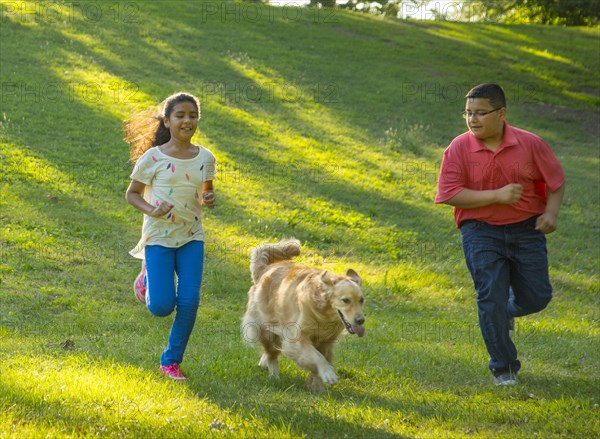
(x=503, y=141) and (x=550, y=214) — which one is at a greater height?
(x=503, y=141)

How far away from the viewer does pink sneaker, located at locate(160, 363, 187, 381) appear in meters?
6.71

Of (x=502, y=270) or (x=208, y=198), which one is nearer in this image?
(x=208, y=198)

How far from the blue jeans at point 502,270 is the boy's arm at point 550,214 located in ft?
0.42

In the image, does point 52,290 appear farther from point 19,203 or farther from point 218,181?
point 218,181

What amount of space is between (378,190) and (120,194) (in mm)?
5567

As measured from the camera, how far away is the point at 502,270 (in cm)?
710

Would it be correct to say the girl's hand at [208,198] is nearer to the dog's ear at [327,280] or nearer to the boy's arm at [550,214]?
the dog's ear at [327,280]

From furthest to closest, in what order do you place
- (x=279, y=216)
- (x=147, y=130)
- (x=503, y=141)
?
(x=279, y=216)
(x=147, y=130)
(x=503, y=141)

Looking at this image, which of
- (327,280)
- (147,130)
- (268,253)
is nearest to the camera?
(327,280)

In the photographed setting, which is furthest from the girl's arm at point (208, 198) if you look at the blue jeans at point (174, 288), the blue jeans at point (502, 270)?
the blue jeans at point (502, 270)

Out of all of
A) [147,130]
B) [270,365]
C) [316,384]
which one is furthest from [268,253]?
[147,130]

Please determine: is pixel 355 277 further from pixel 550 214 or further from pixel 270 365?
pixel 550 214

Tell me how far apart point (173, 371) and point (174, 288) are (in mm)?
672

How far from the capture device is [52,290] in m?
10.4
